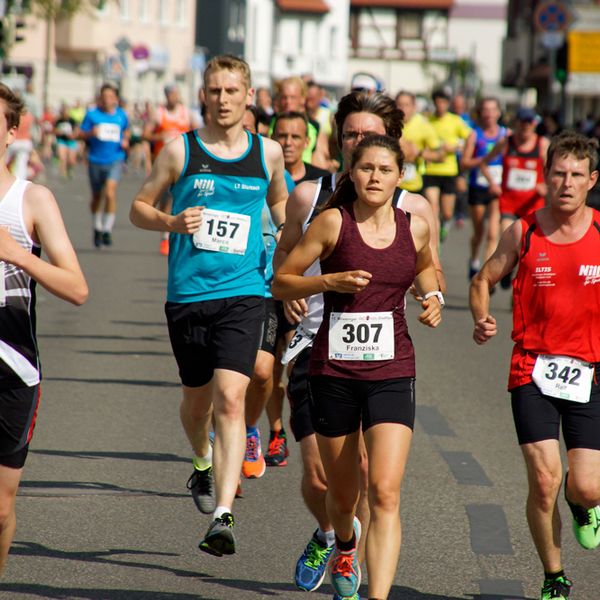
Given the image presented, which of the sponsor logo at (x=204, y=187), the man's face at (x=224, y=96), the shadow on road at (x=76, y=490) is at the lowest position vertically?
the shadow on road at (x=76, y=490)

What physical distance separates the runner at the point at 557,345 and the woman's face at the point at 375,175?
764 millimetres

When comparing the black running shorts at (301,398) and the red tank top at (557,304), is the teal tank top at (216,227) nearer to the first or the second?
the black running shorts at (301,398)

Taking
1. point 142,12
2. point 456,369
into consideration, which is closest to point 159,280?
point 456,369

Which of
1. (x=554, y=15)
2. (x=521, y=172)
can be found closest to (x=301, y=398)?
(x=521, y=172)

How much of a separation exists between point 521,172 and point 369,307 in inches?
397

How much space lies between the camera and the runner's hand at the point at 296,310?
6008 mm

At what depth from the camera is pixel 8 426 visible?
511 centimetres

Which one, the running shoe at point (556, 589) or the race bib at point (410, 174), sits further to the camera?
the race bib at point (410, 174)

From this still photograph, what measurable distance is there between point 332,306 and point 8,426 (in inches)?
45.7

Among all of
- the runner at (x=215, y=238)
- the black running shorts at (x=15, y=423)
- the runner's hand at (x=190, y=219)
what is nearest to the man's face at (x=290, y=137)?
the runner at (x=215, y=238)

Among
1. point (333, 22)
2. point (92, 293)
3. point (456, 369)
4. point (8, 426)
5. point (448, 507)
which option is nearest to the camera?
point (8, 426)

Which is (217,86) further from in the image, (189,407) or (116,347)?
(116,347)

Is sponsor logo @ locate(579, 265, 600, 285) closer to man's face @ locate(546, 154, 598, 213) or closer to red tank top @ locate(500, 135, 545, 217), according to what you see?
man's face @ locate(546, 154, 598, 213)

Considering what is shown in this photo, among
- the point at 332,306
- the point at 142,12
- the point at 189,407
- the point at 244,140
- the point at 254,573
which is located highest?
the point at 142,12
